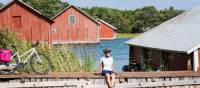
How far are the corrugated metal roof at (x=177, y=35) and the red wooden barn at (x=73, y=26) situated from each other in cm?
5408

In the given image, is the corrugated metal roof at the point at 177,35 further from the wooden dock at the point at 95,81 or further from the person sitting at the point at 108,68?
the person sitting at the point at 108,68

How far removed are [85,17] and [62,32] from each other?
491 cm

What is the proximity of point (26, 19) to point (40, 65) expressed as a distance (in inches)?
2199

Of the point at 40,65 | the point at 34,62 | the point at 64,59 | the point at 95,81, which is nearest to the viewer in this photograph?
the point at 95,81

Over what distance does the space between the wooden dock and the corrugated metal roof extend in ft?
32.4

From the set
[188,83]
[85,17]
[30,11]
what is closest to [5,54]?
[188,83]

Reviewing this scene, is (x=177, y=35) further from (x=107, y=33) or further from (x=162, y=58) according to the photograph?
(x=107, y=33)

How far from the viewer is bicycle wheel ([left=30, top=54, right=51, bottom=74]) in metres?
17.6

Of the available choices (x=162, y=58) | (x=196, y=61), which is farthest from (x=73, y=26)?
(x=196, y=61)

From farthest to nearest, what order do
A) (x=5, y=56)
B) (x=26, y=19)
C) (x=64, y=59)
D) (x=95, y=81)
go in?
(x=26, y=19), (x=64, y=59), (x=5, y=56), (x=95, y=81)

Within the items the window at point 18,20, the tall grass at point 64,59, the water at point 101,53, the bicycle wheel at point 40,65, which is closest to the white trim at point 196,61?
the water at point 101,53

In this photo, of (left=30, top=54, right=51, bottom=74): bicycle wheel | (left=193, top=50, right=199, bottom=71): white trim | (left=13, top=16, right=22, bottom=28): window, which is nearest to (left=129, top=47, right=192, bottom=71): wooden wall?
(left=193, top=50, right=199, bottom=71): white trim

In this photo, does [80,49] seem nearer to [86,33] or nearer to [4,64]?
[4,64]

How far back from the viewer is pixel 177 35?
104 ft
